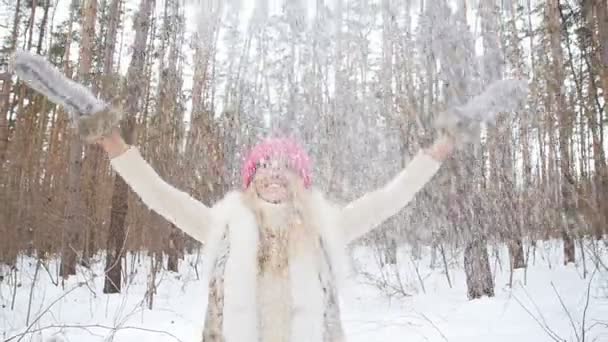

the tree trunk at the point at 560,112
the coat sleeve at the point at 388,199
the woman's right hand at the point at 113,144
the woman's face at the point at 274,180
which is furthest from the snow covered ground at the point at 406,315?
the tree trunk at the point at 560,112

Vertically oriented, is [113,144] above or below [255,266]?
above

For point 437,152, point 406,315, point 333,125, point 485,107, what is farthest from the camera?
point 333,125

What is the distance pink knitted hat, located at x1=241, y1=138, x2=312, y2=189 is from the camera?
2.14 meters

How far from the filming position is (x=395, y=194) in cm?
203

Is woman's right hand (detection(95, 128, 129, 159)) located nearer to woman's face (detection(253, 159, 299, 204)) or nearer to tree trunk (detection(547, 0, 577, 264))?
woman's face (detection(253, 159, 299, 204))

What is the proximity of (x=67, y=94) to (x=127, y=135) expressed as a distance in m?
5.11

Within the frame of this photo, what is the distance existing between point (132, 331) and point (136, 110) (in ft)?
11.1

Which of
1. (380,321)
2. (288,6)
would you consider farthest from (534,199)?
(288,6)

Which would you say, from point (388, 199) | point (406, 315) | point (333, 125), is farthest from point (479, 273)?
point (333, 125)

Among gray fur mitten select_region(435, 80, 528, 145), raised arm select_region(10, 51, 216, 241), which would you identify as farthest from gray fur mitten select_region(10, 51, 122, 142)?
gray fur mitten select_region(435, 80, 528, 145)

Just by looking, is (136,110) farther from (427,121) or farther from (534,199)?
(534,199)

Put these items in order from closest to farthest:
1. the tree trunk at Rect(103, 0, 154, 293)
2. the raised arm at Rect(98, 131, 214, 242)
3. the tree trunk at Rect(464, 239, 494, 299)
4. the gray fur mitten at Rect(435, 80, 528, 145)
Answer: the gray fur mitten at Rect(435, 80, 528, 145) → the raised arm at Rect(98, 131, 214, 242) → the tree trunk at Rect(464, 239, 494, 299) → the tree trunk at Rect(103, 0, 154, 293)

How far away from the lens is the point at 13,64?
172 cm

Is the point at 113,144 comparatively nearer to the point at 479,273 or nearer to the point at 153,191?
the point at 153,191
